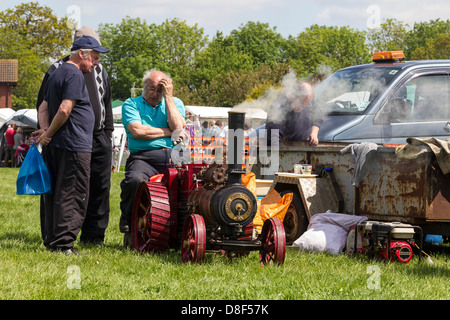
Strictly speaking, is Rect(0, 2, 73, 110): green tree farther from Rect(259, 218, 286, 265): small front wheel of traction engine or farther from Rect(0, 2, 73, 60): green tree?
Rect(259, 218, 286, 265): small front wheel of traction engine

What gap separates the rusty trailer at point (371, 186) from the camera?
635 cm

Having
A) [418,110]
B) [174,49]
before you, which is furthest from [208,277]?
[174,49]

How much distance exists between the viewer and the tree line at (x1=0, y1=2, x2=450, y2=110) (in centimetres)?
5959

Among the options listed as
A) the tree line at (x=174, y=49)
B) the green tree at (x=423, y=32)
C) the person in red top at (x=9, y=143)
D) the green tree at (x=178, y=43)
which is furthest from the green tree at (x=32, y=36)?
the green tree at (x=423, y=32)

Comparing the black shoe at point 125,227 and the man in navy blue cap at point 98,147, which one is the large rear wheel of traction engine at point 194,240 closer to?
the black shoe at point 125,227

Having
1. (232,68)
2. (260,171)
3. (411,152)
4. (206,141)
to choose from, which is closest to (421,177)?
(411,152)

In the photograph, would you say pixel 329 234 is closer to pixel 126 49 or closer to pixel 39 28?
pixel 39 28

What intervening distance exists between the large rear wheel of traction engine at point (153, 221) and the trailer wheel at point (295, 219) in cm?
166

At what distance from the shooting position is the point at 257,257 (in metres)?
6.35

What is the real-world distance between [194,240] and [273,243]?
619 millimetres

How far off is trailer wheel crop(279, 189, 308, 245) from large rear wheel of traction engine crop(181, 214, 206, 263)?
6.38 ft

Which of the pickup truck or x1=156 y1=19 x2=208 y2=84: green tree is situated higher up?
x1=156 y1=19 x2=208 y2=84: green tree

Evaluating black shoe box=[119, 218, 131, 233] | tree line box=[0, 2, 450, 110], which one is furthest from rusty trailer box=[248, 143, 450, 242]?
tree line box=[0, 2, 450, 110]
